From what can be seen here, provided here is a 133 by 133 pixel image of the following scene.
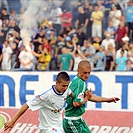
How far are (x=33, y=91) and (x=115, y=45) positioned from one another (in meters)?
3.81

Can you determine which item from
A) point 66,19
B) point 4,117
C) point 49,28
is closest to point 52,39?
point 49,28

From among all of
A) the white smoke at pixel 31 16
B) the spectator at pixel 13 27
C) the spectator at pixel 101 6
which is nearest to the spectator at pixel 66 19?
the white smoke at pixel 31 16

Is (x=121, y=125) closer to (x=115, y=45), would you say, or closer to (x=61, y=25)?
(x=115, y=45)

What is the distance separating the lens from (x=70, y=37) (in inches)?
564

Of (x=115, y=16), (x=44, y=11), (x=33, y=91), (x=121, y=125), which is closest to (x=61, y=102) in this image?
(x=121, y=125)

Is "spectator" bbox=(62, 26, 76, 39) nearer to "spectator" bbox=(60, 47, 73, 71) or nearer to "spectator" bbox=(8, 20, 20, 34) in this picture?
"spectator" bbox=(60, 47, 73, 71)

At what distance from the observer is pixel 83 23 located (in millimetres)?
14719

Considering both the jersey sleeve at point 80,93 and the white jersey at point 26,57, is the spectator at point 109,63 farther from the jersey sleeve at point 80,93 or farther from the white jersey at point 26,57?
the jersey sleeve at point 80,93

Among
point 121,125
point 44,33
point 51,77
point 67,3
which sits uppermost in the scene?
point 67,3

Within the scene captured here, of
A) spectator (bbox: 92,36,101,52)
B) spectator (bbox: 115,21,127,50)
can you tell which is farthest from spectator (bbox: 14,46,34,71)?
spectator (bbox: 115,21,127,50)

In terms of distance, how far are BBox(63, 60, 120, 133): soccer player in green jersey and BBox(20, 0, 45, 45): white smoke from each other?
27.2ft

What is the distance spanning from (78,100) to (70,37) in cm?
792

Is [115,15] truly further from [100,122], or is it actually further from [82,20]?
[100,122]

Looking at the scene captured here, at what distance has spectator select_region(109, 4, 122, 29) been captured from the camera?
14.3m
